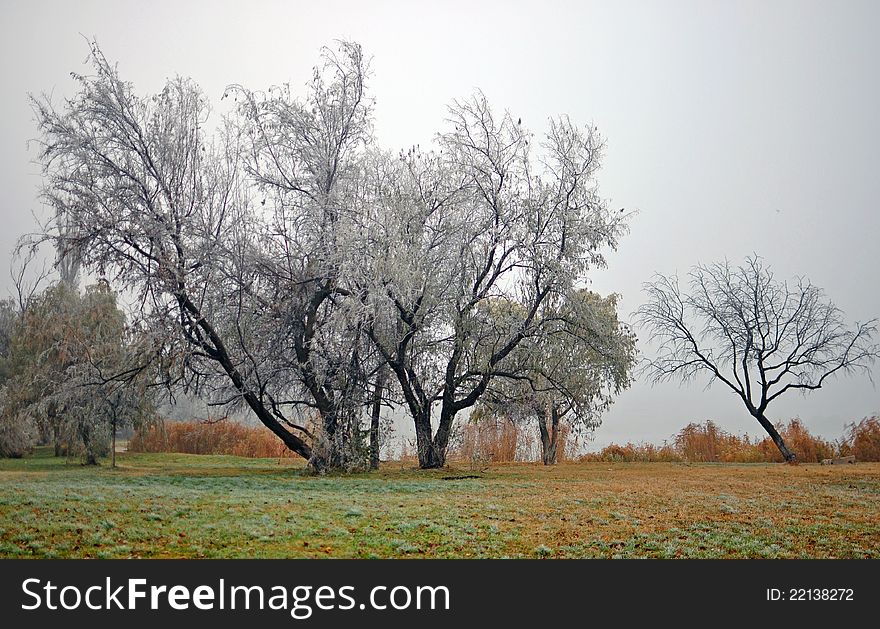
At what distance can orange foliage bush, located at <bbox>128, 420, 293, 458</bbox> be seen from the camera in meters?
25.8

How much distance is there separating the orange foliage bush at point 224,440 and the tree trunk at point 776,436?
15967 millimetres

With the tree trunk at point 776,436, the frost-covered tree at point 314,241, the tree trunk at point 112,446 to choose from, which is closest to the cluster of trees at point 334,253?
the frost-covered tree at point 314,241

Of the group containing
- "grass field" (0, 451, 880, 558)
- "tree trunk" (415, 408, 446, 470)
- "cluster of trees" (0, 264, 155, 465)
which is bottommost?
"grass field" (0, 451, 880, 558)

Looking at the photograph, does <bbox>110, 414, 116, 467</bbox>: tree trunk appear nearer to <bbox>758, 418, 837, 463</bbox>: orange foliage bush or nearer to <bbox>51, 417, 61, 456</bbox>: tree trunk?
<bbox>51, 417, 61, 456</bbox>: tree trunk

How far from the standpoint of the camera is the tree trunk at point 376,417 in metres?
18.4

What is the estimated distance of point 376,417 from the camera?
18828mm

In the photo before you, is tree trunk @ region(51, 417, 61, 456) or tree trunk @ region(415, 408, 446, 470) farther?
tree trunk @ region(415, 408, 446, 470)

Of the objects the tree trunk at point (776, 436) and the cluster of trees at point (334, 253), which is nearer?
the cluster of trees at point (334, 253)

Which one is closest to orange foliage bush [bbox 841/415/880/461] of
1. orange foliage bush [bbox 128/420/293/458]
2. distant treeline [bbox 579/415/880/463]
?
distant treeline [bbox 579/415/880/463]

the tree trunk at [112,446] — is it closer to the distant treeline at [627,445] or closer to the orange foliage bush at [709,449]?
the distant treeline at [627,445]

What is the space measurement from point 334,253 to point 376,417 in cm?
453

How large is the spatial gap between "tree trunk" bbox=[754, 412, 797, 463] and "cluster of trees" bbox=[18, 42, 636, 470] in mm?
7012
